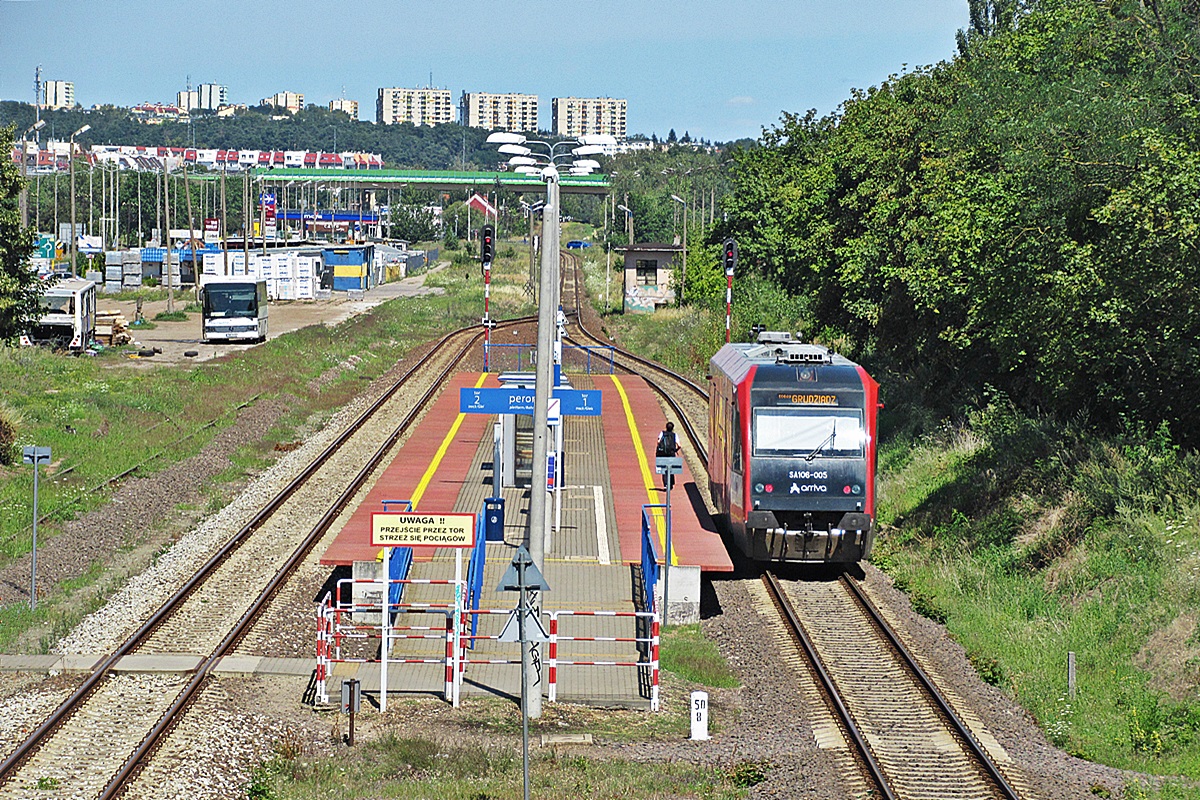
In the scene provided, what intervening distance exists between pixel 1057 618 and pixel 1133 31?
1038 cm

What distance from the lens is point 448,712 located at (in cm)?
1459

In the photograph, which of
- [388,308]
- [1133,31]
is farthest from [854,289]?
[388,308]

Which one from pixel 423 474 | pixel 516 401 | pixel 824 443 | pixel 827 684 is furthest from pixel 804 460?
pixel 423 474

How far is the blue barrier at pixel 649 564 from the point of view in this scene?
17031mm

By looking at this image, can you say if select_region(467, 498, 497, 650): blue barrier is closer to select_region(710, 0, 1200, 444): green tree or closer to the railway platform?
the railway platform

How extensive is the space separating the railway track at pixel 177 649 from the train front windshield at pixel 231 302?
→ 23.7 meters

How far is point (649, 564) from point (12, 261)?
30594mm

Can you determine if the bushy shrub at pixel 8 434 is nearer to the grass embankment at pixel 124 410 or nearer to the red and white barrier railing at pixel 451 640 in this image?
the grass embankment at pixel 124 410

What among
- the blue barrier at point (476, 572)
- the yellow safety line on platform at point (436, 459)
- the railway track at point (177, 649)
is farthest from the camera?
the yellow safety line on platform at point (436, 459)

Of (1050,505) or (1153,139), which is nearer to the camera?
(1153,139)

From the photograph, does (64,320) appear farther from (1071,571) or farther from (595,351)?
(1071,571)

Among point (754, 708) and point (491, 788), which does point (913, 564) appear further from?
point (491, 788)

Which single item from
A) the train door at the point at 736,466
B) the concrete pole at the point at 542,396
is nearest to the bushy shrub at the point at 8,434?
the train door at the point at 736,466

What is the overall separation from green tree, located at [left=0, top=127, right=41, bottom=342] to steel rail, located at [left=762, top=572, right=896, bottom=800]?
95.0 feet
